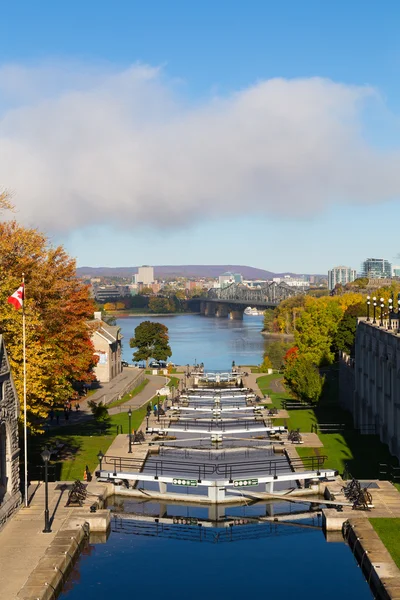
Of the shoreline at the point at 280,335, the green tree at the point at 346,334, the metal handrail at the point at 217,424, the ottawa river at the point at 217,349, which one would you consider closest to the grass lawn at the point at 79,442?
the metal handrail at the point at 217,424

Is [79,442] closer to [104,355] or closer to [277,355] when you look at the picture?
[104,355]

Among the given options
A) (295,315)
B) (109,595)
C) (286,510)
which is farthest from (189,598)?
(295,315)

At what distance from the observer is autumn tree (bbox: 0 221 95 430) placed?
36219 millimetres

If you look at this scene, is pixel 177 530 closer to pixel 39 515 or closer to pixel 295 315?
pixel 39 515

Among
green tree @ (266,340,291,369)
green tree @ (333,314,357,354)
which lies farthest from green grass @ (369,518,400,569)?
green tree @ (266,340,291,369)

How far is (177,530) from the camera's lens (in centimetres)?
3294

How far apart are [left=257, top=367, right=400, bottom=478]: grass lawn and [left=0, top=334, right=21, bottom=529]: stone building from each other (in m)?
16.6

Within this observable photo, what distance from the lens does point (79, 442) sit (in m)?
48.1

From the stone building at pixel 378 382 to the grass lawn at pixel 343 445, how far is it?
0.75m

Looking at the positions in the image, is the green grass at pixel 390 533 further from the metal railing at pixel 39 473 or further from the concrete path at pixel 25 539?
the metal railing at pixel 39 473

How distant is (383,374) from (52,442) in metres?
19.8

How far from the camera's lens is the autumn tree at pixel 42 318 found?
36.2 meters

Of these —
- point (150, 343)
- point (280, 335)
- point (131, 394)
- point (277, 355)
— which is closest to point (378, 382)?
point (131, 394)

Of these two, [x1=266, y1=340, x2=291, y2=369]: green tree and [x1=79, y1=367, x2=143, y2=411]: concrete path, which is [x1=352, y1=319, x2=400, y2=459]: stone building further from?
[x1=266, y1=340, x2=291, y2=369]: green tree
